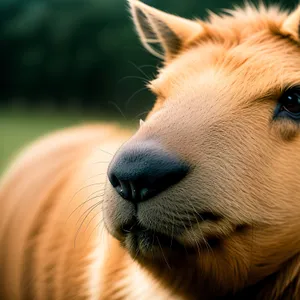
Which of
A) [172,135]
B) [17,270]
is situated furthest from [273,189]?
[17,270]

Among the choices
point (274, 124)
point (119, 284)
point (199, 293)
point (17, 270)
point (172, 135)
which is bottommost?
point (17, 270)

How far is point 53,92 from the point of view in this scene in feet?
84.4

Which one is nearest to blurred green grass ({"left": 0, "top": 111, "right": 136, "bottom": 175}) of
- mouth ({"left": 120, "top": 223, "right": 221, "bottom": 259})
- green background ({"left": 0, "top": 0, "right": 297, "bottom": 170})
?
green background ({"left": 0, "top": 0, "right": 297, "bottom": 170})

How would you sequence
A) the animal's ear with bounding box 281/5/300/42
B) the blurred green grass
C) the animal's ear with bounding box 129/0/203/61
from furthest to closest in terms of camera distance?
1. the blurred green grass
2. the animal's ear with bounding box 129/0/203/61
3. the animal's ear with bounding box 281/5/300/42

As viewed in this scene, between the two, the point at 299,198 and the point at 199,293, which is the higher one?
the point at 299,198

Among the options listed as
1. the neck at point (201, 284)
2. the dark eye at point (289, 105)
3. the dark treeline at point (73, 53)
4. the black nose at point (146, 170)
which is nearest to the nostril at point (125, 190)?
the black nose at point (146, 170)

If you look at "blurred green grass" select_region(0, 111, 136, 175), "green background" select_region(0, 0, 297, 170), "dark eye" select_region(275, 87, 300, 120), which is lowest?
"blurred green grass" select_region(0, 111, 136, 175)

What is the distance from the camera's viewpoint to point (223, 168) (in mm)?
2871

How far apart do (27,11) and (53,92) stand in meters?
4.19

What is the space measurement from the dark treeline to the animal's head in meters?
19.9

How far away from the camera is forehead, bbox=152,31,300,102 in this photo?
3143mm

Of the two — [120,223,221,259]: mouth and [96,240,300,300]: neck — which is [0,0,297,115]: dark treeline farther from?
[120,223,221,259]: mouth

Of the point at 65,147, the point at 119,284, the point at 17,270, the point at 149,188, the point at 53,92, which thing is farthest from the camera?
the point at 53,92

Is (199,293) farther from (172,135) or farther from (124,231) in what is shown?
(172,135)
